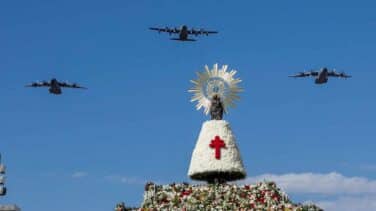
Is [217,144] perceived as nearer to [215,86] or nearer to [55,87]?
[215,86]

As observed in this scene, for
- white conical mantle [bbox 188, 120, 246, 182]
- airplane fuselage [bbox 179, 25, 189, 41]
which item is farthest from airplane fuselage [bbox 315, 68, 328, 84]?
white conical mantle [bbox 188, 120, 246, 182]

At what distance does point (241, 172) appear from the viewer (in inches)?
1770

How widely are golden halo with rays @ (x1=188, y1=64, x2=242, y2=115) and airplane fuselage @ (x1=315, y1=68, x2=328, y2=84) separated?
20603 mm

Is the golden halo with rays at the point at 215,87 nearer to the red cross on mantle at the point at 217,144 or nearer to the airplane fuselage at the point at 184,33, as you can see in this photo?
the red cross on mantle at the point at 217,144

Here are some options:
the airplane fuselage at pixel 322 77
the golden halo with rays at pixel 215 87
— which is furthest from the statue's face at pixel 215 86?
the airplane fuselage at pixel 322 77

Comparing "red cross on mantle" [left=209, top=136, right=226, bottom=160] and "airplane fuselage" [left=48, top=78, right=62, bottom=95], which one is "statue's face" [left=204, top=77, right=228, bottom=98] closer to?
"red cross on mantle" [left=209, top=136, right=226, bottom=160]

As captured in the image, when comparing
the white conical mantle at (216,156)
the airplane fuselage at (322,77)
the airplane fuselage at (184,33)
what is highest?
the airplane fuselage at (184,33)

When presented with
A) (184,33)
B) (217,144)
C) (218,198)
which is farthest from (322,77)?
(218,198)

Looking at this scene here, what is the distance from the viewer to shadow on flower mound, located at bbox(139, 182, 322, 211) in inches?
1608

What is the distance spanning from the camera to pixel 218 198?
1639 inches

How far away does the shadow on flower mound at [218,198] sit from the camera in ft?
134

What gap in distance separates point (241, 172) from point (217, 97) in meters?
5.48

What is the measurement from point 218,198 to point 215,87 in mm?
8990

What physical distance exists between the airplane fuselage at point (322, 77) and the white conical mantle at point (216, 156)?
22.5 meters
